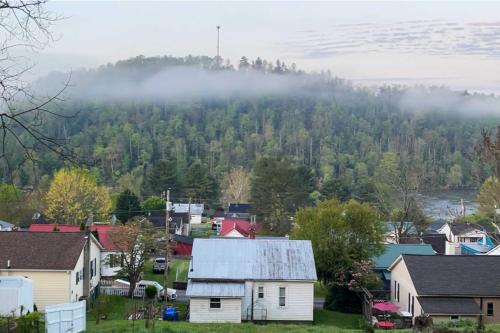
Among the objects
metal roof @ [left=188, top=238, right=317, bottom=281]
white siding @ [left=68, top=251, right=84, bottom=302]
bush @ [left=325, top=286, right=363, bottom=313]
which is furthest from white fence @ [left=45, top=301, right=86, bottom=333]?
bush @ [left=325, top=286, right=363, bottom=313]

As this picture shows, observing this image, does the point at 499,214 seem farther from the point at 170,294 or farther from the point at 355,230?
the point at 170,294

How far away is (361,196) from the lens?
79250 mm

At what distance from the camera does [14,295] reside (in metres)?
22.1

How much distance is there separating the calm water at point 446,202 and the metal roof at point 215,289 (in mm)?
65401

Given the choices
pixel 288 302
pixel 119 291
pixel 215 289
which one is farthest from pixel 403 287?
pixel 119 291

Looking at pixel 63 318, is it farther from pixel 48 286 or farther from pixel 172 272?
pixel 172 272

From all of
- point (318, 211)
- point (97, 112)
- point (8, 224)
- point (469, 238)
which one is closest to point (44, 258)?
point (318, 211)

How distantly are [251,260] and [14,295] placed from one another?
10614 millimetres

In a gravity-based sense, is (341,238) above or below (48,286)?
above

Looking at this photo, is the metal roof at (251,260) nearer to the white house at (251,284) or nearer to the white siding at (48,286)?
the white house at (251,284)

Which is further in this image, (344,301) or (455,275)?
(344,301)

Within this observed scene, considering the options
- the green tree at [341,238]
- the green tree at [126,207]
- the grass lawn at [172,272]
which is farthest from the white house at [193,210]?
the green tree at [341,238]

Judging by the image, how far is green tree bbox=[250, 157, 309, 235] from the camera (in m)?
69.6

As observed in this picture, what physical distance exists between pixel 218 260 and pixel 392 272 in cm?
1028
